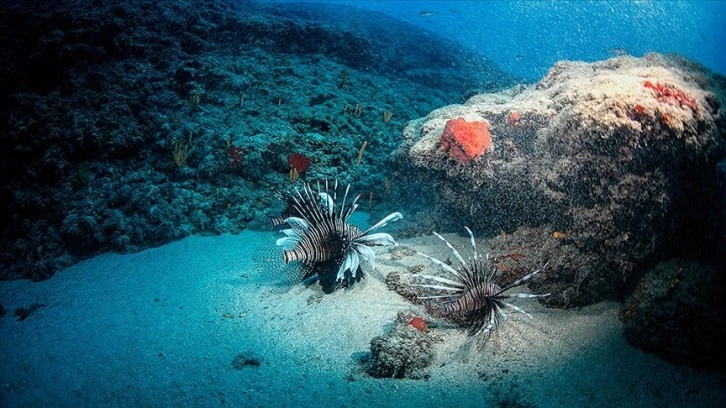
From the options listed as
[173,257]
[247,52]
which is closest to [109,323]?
[173,257]

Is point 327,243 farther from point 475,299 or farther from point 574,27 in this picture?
point 574,27

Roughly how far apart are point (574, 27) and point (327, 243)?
371ft

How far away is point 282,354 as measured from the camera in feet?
9.23

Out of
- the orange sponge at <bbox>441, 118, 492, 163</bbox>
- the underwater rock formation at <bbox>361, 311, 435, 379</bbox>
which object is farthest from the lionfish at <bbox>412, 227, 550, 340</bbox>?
the orange sponge at <bbox>441, 118, 492, 163</bbox>

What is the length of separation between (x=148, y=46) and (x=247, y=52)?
84.5 inches

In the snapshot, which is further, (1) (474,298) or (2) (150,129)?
(2) (150,129)

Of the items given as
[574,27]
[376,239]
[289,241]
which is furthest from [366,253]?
[574,27]

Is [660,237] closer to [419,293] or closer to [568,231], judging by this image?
[568,231]

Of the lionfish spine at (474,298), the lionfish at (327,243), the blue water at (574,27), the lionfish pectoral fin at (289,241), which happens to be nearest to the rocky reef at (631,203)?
the lionfish spine at (474,298)

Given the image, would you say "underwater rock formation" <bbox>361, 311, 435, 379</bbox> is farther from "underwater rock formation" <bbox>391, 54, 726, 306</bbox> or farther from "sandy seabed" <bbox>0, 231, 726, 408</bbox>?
"underwater rock formation" <bbox>391, 54, 726, 306</bbox>

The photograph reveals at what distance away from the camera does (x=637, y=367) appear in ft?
7.68

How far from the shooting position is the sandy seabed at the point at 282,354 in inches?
90.9

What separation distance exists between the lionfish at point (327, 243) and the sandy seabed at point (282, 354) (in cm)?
22

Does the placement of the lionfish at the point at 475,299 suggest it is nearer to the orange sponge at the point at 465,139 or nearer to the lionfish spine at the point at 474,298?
the lionfish spine at the point at 474,298
